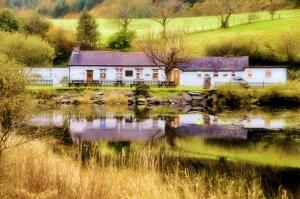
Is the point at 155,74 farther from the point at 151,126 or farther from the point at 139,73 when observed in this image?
the point at 151,126

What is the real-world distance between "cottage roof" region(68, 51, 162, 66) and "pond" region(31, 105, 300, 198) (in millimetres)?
23398

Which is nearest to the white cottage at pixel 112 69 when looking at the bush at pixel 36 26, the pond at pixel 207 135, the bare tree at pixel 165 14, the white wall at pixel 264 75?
the white wall at pixel 264 75

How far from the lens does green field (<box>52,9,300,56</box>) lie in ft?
273

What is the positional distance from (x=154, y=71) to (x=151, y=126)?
33.4 m

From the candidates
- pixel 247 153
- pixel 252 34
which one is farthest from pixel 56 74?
pixel 247 153

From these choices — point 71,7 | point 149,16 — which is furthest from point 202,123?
point 71,7

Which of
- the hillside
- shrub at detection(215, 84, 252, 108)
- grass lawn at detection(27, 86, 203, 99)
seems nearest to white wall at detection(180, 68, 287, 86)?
grass lawn at detection(27, 86, 203, 99)

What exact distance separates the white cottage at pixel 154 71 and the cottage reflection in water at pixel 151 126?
84.5 feet

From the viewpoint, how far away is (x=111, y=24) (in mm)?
109812

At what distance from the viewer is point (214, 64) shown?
65.3 m

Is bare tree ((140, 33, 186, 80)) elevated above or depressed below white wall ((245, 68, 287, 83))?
above

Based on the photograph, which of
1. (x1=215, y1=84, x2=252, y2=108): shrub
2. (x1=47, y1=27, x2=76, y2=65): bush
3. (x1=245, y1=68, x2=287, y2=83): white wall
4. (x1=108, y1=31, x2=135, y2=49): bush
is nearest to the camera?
(x1=215, y1=84, x2=252, y2=108): shrub

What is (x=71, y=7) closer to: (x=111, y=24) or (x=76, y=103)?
(x=111, y=24)

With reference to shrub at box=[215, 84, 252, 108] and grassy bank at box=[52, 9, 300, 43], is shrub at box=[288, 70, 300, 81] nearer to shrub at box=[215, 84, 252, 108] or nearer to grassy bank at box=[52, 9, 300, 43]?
shrub at box=[215, 84, 252, 108]
